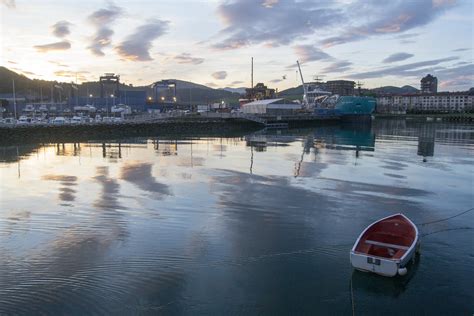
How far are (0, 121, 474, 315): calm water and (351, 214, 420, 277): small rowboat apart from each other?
18.4 inches

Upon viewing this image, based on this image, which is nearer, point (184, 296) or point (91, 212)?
point (184, 296)

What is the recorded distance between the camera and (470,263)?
13.1 metres

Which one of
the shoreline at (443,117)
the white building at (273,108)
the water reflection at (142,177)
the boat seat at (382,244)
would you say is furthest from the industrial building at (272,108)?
the boat seat at (382,244)

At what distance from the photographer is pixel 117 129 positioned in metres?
69.3

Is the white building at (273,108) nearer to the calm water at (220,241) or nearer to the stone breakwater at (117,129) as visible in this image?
the stone breakwater at (117,129)

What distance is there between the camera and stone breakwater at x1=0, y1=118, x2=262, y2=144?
190ft

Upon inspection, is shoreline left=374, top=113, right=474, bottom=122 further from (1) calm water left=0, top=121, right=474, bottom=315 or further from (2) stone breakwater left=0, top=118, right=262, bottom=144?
(1) calm water left=0, top=121, right=474, bottom=315

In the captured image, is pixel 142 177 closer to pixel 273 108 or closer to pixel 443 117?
pixel 273 108

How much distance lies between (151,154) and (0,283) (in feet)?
96.6

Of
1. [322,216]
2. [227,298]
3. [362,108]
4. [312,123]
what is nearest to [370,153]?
[322,216]

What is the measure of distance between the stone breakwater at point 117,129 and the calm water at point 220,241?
32040 millimetres

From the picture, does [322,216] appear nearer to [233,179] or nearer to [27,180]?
[233,179]

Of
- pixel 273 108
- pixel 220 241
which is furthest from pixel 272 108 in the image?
pixel 220 241

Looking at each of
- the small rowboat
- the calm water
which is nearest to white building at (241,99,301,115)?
the calm water
